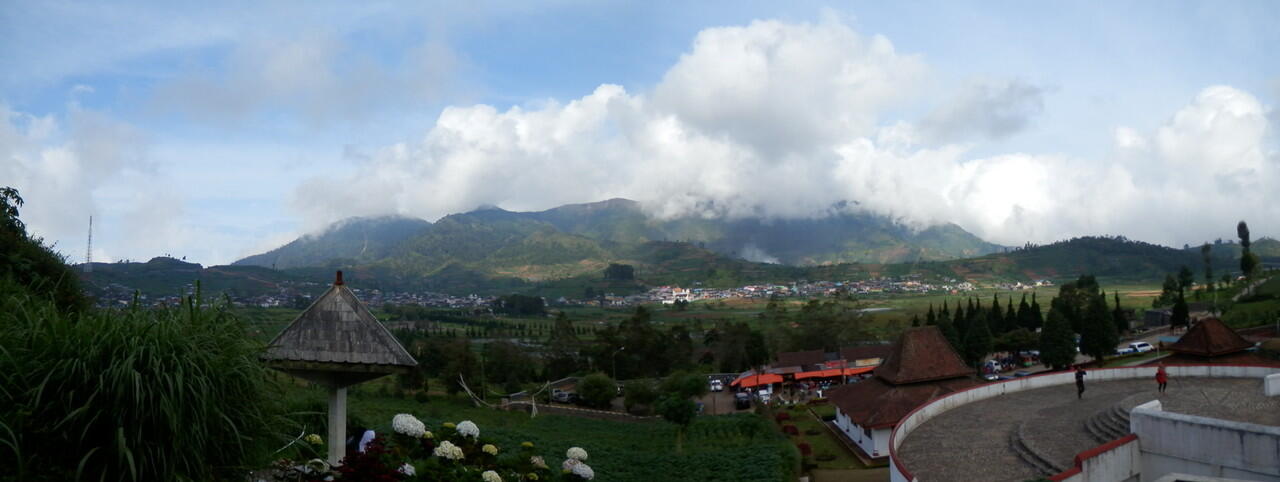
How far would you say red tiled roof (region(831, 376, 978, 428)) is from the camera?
69.6 ft

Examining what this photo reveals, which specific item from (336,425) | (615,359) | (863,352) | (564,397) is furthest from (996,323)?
(336,425)

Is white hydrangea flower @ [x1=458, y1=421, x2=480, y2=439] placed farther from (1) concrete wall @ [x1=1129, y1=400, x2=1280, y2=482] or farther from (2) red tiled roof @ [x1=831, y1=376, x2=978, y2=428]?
(2) red tiled roof @ [x1=831, y1=376, x2=978, y2=428]

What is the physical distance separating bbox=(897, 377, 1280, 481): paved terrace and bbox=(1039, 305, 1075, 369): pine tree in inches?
456

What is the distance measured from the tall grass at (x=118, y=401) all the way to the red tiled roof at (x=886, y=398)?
18.5m

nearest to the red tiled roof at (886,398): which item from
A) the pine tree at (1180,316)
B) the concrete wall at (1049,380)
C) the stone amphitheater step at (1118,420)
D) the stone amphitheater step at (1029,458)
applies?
the concrete wall at (1049,380)

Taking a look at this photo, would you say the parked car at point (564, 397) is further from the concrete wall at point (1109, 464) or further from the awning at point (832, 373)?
the concrete wall at point (1109, 464)

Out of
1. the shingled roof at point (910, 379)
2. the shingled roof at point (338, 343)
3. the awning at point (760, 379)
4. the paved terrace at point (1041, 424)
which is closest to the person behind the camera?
the shingled roof at point (338, 343)

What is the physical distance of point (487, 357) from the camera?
41.4 metres

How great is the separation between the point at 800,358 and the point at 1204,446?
34.5 meters

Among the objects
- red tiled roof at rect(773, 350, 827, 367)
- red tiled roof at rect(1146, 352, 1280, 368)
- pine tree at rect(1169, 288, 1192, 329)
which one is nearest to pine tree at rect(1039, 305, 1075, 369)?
red tiled roof at rect(1146, 352, 1280, 368)

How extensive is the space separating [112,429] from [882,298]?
115 m

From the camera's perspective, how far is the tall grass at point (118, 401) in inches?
185

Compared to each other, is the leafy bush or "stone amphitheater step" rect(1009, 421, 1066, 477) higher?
"stone amphitheater step" rect(1009, 421, 1066, 477)

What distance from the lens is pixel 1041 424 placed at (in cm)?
1595
